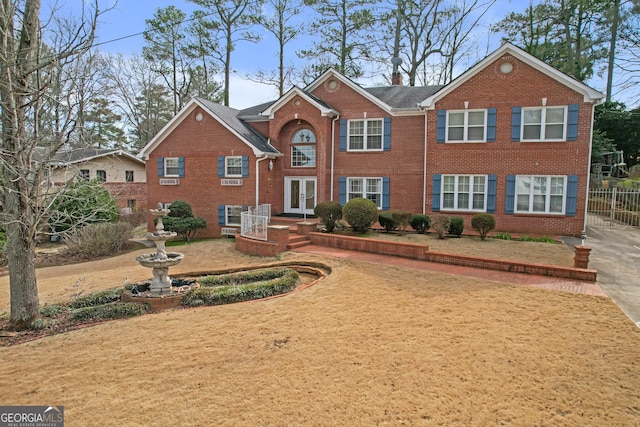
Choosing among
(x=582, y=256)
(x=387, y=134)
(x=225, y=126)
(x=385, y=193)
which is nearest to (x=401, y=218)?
(x=385, y=193)

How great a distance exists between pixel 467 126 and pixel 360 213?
6272 millimetres

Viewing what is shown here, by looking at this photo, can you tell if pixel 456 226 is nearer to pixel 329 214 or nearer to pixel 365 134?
pixel 329 214

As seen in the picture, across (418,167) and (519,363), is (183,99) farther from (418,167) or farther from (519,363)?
(519,363)

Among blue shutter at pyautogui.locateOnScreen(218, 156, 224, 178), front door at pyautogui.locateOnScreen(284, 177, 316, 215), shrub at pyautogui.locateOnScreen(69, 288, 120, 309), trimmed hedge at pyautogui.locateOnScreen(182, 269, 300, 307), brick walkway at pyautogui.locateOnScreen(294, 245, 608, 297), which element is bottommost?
shrub at pyautogui.locateOnScreen(69, 288, 120, 309)

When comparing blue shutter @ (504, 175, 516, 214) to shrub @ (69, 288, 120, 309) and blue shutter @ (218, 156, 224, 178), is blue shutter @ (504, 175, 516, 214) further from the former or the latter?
shrub @ (69, 288, 120, 309)

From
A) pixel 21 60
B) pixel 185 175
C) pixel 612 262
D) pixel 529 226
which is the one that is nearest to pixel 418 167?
pixel 529 226

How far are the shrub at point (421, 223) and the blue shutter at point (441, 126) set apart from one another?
383 centimetres

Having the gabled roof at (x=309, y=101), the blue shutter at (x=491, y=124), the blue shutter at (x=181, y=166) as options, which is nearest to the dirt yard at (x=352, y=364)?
the blue shutter at (x=491, y=124)

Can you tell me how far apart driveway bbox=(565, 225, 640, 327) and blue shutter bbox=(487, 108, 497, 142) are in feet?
16.6

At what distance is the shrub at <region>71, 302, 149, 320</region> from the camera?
805 centimetres

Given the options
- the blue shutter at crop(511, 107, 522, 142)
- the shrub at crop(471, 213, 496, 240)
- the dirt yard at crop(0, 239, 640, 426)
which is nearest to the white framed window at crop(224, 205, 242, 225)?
the shrub at crop(471, 213, 496, 240)

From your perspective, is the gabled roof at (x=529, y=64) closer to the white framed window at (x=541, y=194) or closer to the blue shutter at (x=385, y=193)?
the white framed window at (x=541, y=194)

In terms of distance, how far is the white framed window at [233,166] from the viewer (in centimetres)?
1942

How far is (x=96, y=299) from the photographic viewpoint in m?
9.24
